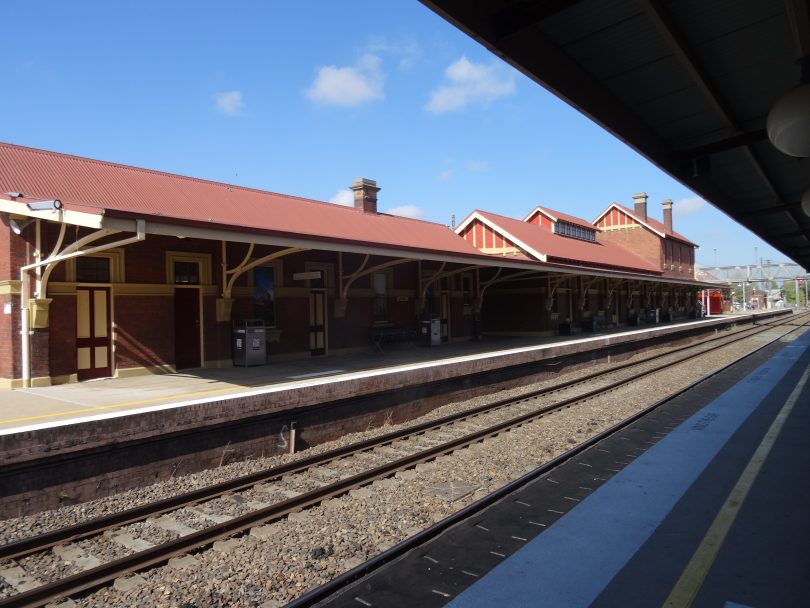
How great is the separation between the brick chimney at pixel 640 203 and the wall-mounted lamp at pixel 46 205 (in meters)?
48.5

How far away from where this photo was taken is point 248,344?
13547 mm

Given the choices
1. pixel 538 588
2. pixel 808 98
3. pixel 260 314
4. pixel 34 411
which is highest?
pixel 808 98

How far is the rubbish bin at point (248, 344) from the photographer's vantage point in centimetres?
1353

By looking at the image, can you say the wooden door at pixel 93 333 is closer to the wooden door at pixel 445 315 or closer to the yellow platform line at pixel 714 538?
the yellow platform line at pixel 714 538

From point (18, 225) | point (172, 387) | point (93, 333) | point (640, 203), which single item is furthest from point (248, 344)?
point (640, 203)

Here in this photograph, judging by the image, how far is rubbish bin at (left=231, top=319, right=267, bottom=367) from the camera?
13531mm

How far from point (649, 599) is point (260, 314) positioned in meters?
12.6

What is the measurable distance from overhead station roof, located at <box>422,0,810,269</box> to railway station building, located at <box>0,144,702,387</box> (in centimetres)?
657

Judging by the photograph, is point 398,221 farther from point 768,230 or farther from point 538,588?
point 538,588

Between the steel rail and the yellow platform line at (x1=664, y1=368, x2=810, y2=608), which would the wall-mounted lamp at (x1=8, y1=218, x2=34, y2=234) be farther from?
the yellow platform line at (x1=664, y1=368, x2=810, y2=608)

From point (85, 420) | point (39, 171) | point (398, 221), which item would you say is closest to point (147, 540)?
point (85, 420)

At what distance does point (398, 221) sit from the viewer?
22.8 m

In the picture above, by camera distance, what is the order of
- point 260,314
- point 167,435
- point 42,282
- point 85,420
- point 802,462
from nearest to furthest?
point 802,462, point 85,420, point 167,435, point 42,282, point 260,314

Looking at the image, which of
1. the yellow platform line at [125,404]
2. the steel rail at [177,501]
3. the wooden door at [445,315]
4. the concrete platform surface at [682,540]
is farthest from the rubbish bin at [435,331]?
the concrete platform surface at [682,540]
